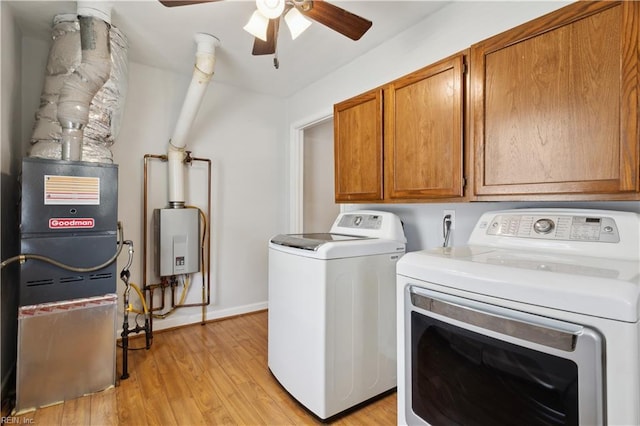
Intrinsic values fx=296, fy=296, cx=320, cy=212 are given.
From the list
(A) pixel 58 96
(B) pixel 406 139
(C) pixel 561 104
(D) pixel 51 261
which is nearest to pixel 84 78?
(A) pixel 58 96

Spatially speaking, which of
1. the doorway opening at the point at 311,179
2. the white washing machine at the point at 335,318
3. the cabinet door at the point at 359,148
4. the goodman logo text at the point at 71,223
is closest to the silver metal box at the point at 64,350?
the goodman logo text at the point at 71,223

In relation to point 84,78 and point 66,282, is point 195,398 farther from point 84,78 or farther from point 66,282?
point 84,78

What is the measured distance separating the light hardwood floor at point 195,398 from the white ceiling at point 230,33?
8.08 feet

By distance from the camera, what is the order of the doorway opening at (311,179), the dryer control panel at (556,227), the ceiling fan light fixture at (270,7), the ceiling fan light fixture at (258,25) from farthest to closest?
1. the doorway opening at (311,179)
2. the ceiling fan light fixture at (258,25)
3. the ceiling fan light fixture at (270,7)
4. the dryer control panel at (556,227)

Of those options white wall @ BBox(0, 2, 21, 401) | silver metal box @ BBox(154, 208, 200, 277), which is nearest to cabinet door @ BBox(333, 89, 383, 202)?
silver metal box @ BBox(154, 208, 200, 277)

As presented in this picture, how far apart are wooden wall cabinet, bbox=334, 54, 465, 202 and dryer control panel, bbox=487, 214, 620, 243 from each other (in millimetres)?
243

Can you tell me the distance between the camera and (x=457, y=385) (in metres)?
1.08

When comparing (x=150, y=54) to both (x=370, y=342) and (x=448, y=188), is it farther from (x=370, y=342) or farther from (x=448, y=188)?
(x=370, y=342)

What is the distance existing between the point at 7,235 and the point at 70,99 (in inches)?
38.2

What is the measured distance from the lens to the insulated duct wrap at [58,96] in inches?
74.9

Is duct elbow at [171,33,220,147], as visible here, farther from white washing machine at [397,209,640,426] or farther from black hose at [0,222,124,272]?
white washing machine at [397,209,640,426]

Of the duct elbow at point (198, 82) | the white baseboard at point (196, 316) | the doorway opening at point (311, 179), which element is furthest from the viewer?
the doorway opening at point (311, 179)

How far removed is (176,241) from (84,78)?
1.38 m

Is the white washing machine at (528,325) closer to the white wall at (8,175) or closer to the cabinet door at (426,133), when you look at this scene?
the cabinet door at (426,133)
